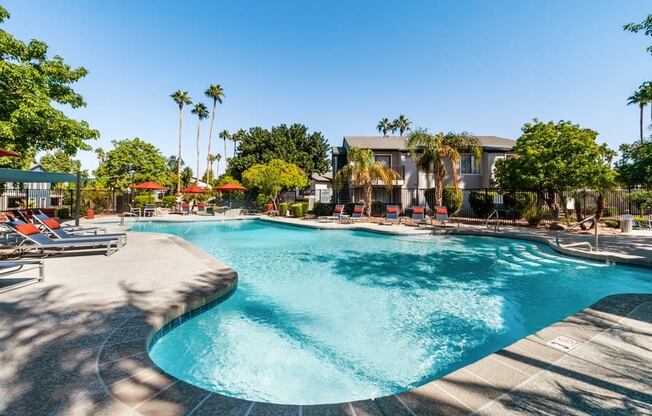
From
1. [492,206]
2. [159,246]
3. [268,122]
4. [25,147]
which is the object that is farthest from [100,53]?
[268,122]

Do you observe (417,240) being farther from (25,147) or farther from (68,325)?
(25,147)

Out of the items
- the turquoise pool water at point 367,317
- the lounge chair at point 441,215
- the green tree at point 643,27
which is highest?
the green tree at point 643,27

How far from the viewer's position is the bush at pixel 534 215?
52.6ft

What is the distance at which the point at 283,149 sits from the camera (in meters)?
36.8

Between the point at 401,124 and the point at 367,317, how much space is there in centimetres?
5377

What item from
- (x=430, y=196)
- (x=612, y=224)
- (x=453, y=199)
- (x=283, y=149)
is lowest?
(x=612, y=224)

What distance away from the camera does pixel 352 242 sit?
1337 centimetres

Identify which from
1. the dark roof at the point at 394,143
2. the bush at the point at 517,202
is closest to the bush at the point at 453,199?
the bush at the point at 517,202

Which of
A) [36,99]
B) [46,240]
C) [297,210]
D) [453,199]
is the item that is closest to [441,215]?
[453,199]

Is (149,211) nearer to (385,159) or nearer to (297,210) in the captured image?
(297,210)

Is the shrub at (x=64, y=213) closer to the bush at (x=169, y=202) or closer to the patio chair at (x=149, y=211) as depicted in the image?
the patio chair at (x=149, y=211)

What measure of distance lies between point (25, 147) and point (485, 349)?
16.1 meters

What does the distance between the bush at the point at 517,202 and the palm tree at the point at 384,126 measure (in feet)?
127

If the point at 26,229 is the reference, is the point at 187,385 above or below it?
below
